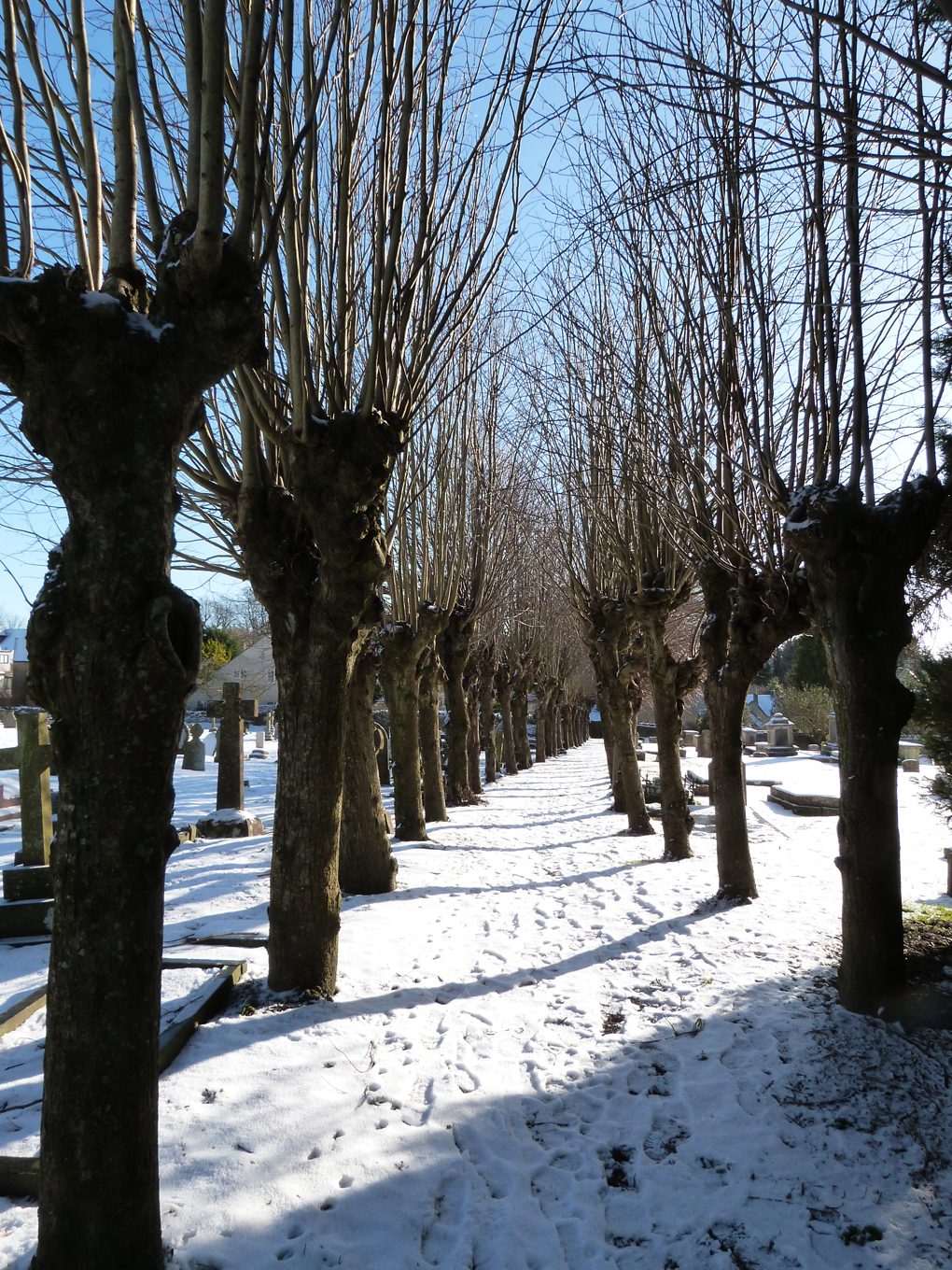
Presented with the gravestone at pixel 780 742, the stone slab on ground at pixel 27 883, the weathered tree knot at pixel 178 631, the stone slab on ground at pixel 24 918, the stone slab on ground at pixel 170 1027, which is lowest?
the gravestone at pixel 780 742

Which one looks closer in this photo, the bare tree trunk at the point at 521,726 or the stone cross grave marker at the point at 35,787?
the stone cross grave marker at the point at 35,787

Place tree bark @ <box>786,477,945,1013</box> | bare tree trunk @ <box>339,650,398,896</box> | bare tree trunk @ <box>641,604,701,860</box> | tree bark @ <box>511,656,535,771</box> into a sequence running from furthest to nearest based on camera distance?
tree bark @ <box>511,656,535,771</box>
bare tree trunk @ <box>641,604,701,860</box>
bare tree trunk @ <box>339,650,398,896</box>
tree bark @ <box>786,477,945,1013</box>

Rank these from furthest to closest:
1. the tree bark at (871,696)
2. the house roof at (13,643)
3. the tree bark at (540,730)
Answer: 1. the house roof at (13,643)
2. the tree bark at (540,730)
3. the tree bark at (871,696)

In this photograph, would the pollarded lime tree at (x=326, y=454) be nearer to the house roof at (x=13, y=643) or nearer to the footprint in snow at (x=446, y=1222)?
the footprint in snow at (x=446, y=1222)

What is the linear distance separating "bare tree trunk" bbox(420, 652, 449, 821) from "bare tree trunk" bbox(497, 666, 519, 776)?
25.8 feet

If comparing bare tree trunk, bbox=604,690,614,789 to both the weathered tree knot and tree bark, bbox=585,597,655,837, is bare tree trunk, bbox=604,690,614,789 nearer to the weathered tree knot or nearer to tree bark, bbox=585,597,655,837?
tree bark, bbox=585,597,655,837

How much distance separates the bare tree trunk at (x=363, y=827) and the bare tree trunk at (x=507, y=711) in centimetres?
1246

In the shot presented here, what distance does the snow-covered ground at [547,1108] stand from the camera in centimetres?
238

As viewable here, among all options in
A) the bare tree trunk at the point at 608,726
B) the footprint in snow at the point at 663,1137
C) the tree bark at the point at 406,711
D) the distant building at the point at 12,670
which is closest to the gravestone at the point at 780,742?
the bare tree trunk at the point at 608,726

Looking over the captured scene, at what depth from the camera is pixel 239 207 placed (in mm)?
2514

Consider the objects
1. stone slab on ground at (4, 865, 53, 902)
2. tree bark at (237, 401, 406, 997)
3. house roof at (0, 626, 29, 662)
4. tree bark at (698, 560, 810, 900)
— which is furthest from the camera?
house roof at (0, 626, 29, 662)

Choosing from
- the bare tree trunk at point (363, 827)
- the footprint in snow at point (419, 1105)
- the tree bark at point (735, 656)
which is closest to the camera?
the footprint in snow at point (419, 1105)

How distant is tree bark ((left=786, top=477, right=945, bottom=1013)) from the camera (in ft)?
12.1

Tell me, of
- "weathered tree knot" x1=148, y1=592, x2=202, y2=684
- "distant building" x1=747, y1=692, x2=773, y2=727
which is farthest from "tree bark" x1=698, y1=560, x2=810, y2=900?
"distant building" x1=747, y1=692, x2=773, y2=727
